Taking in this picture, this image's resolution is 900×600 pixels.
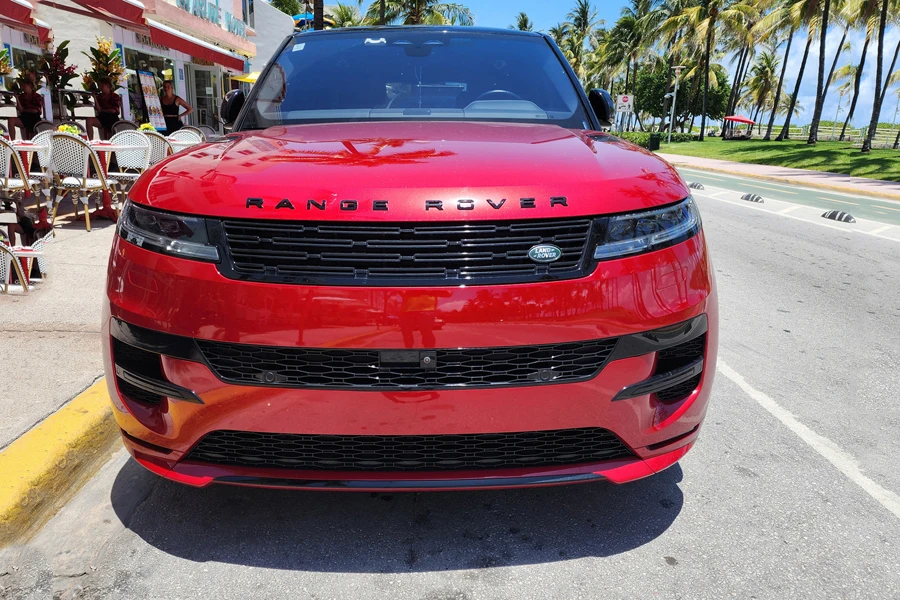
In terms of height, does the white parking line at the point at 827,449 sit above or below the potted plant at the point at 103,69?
below

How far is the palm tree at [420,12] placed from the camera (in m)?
38.5

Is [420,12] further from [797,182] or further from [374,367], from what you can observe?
[374,367]

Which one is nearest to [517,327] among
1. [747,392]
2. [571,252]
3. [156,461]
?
[571,252]

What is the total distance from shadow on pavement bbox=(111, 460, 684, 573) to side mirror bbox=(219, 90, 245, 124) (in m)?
1.79

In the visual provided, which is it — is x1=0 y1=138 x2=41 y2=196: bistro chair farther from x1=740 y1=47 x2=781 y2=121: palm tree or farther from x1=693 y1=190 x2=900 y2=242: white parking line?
x1=740 y1=47 x2=781 y2=121: palm tree

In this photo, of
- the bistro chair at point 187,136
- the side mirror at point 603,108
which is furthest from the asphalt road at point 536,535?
the bistro chair at point 187,136

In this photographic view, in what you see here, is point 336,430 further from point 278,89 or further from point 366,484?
point 278,89

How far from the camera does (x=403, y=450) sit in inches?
81.2

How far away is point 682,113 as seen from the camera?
79188mm

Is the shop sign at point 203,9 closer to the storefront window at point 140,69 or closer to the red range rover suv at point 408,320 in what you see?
the storefront window at point 140,69

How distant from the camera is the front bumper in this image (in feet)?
6.18

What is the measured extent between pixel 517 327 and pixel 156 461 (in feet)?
3.96

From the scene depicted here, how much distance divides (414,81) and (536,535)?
2174mm

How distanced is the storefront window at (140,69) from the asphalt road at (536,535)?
1675 centimetres
